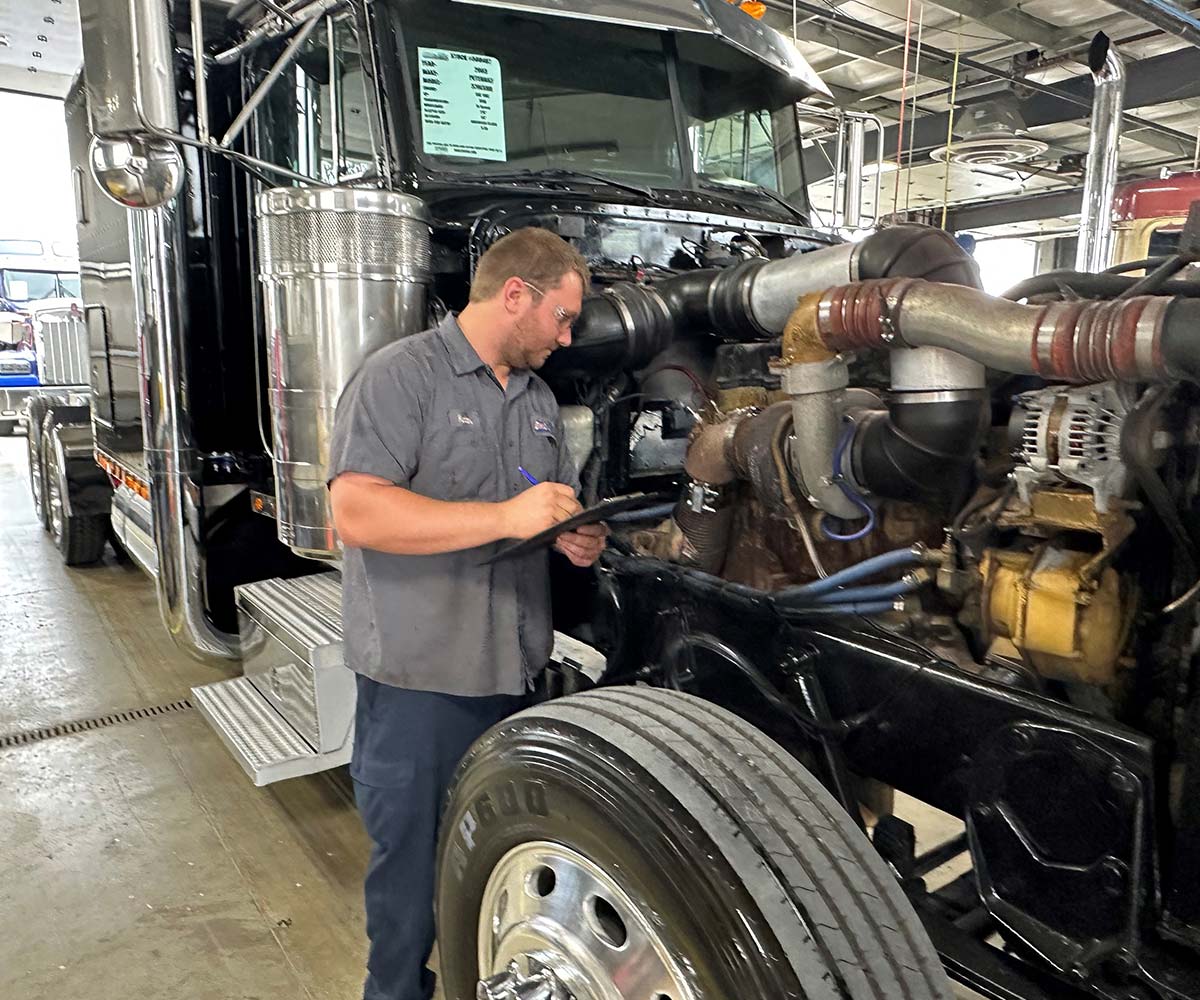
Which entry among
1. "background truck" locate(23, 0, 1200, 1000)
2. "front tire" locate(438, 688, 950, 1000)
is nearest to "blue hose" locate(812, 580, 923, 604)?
"background truck" locate(23, 0, 1200, 1000)

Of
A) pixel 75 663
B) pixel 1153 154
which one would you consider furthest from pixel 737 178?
pixel 1153 154

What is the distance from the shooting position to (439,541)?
5.67 ft

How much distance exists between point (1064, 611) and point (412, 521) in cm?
105

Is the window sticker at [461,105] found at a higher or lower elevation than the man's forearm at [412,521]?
higher

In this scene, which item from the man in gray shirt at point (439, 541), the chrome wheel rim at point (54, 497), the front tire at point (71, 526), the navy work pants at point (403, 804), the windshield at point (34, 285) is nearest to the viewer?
the man in gray shirt at point (439, 541)

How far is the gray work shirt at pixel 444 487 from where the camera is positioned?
181 cm

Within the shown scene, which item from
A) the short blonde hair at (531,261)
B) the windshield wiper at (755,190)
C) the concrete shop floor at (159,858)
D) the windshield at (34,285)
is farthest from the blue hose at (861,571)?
the windshield at (34,285)

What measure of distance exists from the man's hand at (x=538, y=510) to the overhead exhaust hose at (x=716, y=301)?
540 mm

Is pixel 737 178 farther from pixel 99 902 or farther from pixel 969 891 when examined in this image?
pixel 99 902

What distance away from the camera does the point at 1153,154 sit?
12500 millimetres

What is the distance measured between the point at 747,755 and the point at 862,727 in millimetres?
218

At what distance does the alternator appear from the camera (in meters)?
1.25

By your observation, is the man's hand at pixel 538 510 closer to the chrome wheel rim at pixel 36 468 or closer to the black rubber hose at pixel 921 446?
the black rubber hose at pixel 921 446

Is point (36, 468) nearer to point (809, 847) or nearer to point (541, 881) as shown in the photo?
point (541, 881)
